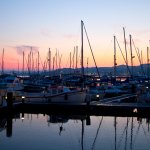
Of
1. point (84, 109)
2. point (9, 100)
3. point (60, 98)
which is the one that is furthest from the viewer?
point (60, 98)

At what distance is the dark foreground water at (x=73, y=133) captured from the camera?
21734 mm

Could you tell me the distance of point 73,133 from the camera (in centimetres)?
2642

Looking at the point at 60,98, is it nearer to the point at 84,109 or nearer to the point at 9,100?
the point at 84,109

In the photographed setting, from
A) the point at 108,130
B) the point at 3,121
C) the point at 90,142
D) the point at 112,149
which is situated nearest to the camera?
the point at 112,149

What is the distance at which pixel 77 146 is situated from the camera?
21.9 meters

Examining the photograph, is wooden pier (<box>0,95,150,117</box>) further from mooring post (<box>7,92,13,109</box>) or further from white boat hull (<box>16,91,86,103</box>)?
white boat hull (<box>16,91,86,103</box>)

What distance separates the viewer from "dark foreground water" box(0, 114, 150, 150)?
71.3ft

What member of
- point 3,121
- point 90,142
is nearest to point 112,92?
point 3,121

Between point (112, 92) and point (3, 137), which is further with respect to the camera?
point (112, 92)

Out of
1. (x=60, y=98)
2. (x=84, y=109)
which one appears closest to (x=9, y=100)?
(x=84, y=109)

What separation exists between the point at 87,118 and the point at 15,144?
10780 millimetres

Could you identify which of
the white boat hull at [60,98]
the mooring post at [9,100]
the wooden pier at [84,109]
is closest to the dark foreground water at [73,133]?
the wooden pier at [84,109]

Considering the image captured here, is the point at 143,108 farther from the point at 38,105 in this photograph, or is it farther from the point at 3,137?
the point at 3,137

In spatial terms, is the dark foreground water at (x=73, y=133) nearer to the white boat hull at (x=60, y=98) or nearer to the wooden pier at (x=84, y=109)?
the wooden pier at (x=84, y=109)
